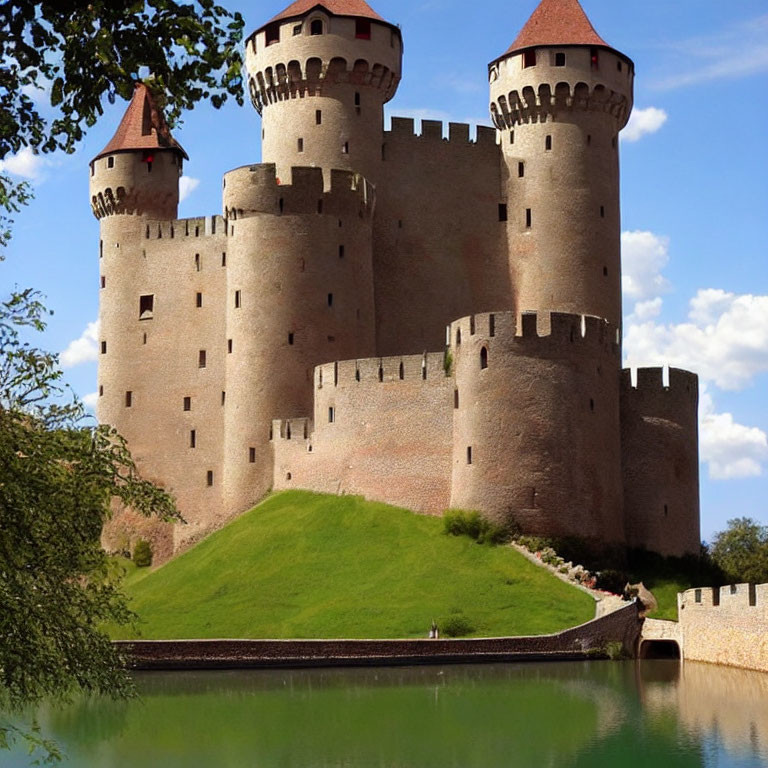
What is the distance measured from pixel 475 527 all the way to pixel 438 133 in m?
21.1

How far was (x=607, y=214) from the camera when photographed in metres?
64.1

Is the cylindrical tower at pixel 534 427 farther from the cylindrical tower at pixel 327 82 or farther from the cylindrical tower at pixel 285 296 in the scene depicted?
the cylindrical tower at pixel 327 82

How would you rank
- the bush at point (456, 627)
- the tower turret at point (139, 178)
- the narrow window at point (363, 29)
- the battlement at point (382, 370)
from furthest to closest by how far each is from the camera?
the tower turret at point (139, 178), the narrow window at point (363, 29), the battlement at point (382, 370), the bush at point (456, 627)

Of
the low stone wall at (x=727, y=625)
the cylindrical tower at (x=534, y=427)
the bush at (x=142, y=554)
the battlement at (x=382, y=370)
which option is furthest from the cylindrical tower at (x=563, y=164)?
the low stone wall at (x=727, y=625)

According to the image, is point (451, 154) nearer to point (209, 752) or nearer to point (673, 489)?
point (673, 489)

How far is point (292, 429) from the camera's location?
191 ft

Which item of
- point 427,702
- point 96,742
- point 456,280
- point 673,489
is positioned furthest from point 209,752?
point 456,280

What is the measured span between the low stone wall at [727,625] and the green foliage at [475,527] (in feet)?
29.2

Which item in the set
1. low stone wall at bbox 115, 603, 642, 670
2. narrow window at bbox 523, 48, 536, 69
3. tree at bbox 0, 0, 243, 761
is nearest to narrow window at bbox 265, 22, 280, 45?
narrow window at bbox 523, 48, 536, 69

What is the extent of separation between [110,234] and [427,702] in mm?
36795

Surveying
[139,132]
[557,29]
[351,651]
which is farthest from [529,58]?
[351,651]

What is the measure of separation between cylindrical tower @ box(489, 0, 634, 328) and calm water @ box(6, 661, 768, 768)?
2503cm

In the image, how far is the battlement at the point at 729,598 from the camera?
36094 mm

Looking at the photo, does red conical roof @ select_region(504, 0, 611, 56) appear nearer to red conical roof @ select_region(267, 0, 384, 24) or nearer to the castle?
the castle
